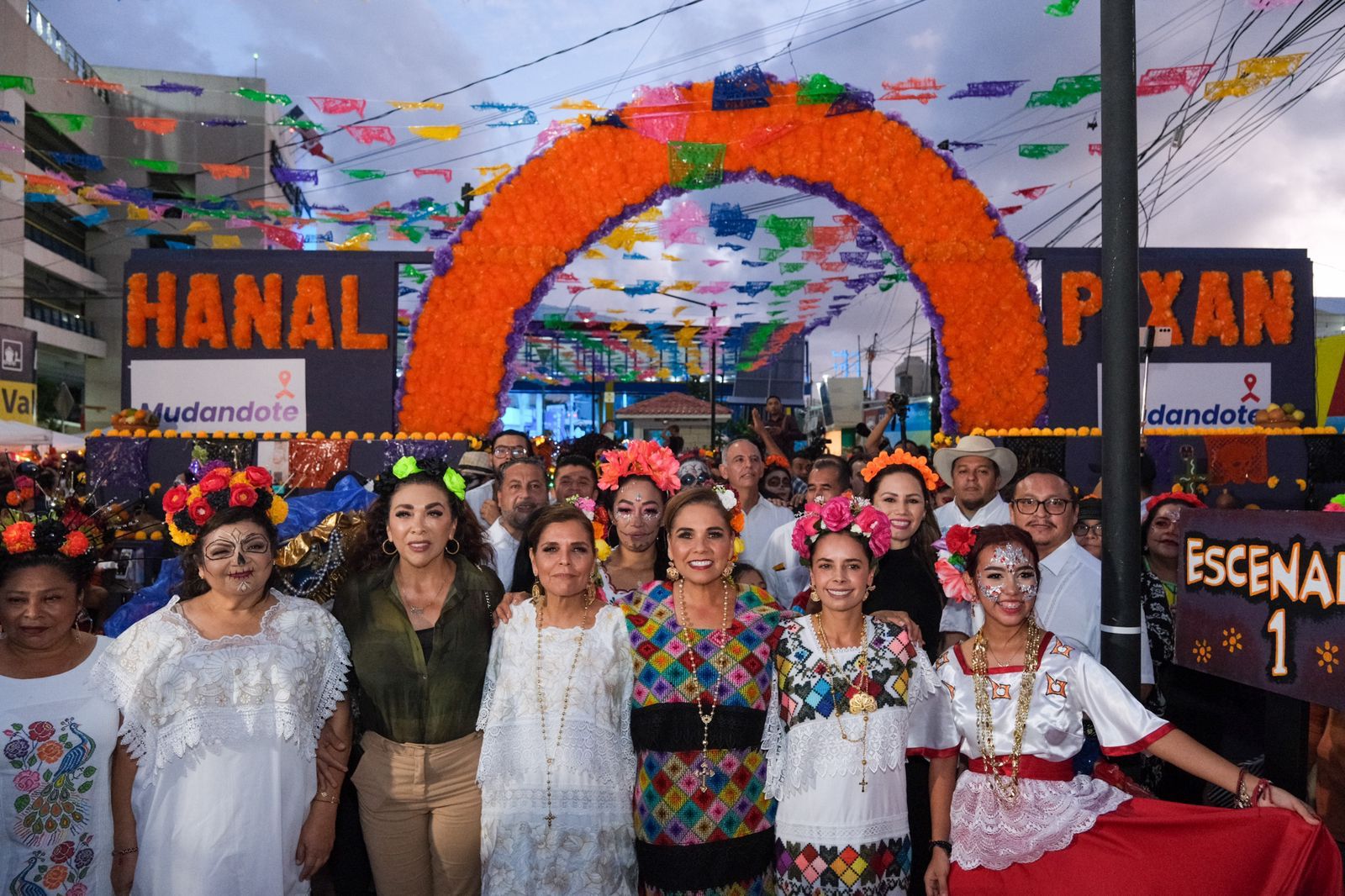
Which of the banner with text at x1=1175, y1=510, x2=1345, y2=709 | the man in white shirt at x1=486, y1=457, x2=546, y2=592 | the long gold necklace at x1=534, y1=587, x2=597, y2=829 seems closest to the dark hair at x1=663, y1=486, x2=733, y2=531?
the long gold necklace at x1=534, y1=587, x2=597, y2=829

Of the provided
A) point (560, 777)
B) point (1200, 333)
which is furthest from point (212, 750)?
point (1200, 333)

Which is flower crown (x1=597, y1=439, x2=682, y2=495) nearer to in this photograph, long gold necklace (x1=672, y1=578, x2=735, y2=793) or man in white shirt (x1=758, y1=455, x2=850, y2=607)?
man in white shirt (x1=758, y1=455, x2=850, y2=607)

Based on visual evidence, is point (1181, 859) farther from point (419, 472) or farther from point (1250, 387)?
point (1250, 387)

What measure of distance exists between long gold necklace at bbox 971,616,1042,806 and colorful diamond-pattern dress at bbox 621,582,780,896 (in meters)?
0.69

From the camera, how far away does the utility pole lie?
2932 millimetres

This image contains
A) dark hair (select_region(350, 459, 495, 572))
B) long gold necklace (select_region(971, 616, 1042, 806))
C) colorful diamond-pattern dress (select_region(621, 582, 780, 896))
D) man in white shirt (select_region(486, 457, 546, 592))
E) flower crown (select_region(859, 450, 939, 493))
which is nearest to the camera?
long gold necklace (select_region(971, 616, 1042, 806))

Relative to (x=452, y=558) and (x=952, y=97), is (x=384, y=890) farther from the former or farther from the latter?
(x=952, y=97)

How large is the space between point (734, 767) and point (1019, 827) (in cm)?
89

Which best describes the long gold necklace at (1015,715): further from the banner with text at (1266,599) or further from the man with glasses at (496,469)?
the man with glasses at (496,469)

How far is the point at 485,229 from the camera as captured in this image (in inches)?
356

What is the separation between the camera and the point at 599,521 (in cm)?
436

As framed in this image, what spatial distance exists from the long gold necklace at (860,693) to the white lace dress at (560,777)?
2.30 ft

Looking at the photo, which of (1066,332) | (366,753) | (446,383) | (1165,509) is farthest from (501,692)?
(1066,332)

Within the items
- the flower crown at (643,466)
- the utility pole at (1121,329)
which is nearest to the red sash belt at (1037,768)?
the utility pole at (1121,329)
